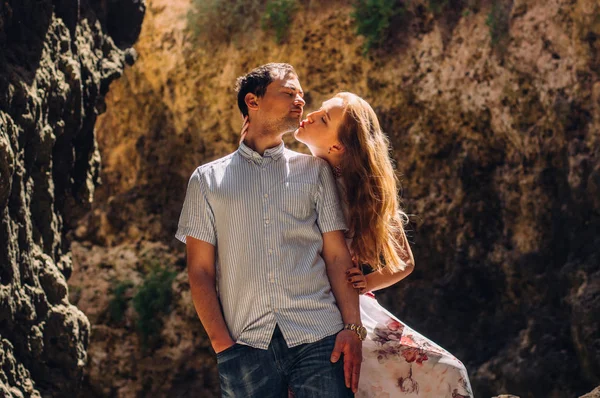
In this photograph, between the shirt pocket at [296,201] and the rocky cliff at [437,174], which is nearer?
the shirt pocket at [296,201]

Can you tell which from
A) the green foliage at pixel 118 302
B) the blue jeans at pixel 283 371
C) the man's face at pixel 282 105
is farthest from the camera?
the green foliage at pixel 118 302

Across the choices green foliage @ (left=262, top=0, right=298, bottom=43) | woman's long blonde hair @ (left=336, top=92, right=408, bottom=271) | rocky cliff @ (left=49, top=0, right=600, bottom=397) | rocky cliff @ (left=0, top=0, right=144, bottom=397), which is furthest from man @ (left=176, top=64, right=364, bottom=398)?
green foliage @ (left=262, top=0, right=298, bottom=43)

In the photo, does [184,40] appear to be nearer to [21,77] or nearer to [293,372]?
[21,77]

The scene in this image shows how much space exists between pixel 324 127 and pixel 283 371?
41.8 inches

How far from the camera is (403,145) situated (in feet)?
26.6

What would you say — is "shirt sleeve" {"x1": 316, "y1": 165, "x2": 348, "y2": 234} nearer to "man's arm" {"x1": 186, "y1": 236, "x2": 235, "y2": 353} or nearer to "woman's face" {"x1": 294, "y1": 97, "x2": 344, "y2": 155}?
"woman's face" {"x1": 294, "y1": 97, "x2": 344, "y2": 155}

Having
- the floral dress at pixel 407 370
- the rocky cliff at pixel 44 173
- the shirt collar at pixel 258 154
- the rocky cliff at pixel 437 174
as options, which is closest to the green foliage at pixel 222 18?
the rocky cliff at pixel 437 174

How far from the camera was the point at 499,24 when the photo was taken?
24.5ft

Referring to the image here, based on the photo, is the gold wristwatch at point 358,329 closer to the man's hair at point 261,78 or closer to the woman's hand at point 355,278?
the woman's hand at point 355,278

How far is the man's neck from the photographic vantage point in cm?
317

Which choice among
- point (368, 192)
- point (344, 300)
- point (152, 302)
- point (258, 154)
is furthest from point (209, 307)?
point (152, 302)

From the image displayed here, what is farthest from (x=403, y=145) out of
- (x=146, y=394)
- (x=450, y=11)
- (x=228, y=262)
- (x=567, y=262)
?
(x=228, y=262)

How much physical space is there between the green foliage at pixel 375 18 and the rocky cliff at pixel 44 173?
11.9 ft

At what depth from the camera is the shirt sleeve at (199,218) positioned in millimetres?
3033
